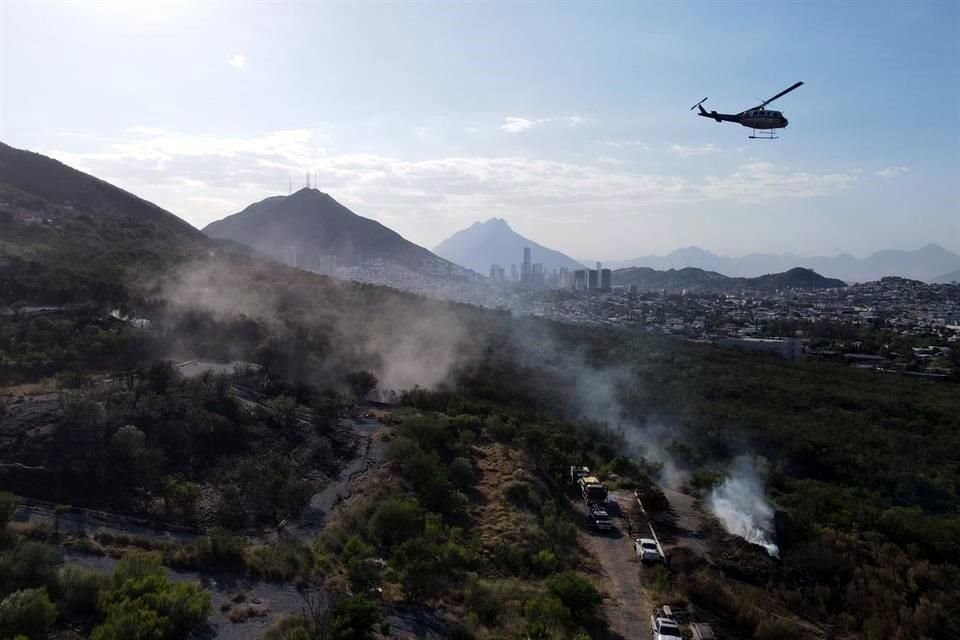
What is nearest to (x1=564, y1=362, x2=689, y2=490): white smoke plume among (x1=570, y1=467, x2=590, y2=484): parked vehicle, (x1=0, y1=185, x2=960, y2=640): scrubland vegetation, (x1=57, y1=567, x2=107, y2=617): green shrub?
(x1=0, y1=185, x2=960, y2=640): scrubland vegetation

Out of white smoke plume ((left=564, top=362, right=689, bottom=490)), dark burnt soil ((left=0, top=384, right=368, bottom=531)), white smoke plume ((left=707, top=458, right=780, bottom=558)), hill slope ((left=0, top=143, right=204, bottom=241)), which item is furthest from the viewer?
hill slope ((left=0, top=143, right=204, bottom=241))

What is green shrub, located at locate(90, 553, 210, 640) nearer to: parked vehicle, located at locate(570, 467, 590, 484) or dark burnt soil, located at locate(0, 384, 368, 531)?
dark burnt soil, located at locate(0, 384, 368, 531)

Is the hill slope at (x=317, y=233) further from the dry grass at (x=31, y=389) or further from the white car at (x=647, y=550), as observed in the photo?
the white car at (x=647, y=550)

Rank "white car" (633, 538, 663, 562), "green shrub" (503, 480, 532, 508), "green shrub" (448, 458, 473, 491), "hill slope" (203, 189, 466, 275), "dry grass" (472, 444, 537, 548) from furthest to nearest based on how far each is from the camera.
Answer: "hill slope" (203, 189, 466, 275)
"green shrub" (448, 458, 473, 491)
"green shrub" (503, 480, 532, 508)
"dry grass" (472, 444, 537, 548)
"white car" (633, 538, 663, 562)

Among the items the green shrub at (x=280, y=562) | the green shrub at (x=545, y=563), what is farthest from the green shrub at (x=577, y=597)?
the green shrub at (x=280, y=562)

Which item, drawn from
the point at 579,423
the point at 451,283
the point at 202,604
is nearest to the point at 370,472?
the point at 202,604

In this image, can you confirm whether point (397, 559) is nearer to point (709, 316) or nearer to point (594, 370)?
point (594, 370)
